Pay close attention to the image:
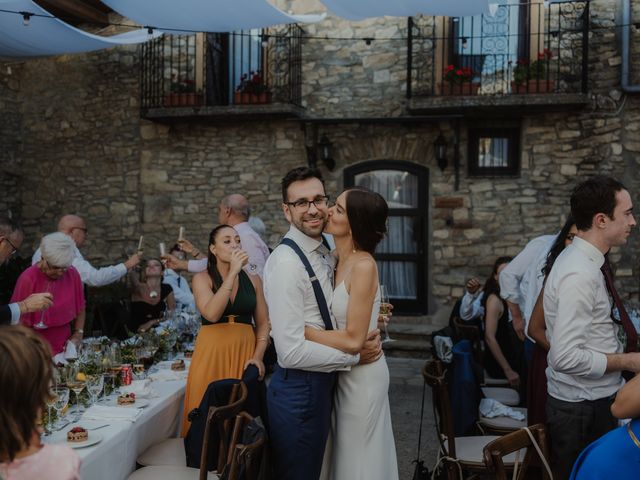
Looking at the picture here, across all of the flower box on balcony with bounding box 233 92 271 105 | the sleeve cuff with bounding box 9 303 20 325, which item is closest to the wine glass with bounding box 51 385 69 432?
the sleeve cuff with bounding box 9 303 20 325

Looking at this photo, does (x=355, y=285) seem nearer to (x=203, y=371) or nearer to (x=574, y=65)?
(x=203, y=371)

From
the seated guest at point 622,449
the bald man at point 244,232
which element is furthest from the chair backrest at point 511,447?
the bald man at point 244,232

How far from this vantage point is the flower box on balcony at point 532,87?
7.87 meters

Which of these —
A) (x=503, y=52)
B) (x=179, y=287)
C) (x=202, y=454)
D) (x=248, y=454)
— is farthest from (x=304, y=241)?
(x=503, y=52)

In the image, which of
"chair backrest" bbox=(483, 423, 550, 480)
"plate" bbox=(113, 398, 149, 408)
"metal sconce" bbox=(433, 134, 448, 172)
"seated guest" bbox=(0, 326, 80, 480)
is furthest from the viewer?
"metal sconce" bbox=(433, 134, 448, 172)

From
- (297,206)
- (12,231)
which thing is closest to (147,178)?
(12,231)

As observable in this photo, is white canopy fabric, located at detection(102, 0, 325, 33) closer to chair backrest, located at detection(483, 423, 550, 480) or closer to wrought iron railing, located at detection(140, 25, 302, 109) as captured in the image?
wrought iron railing, located at detection(140, 25, 302, 109)

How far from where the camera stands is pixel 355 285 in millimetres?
2332

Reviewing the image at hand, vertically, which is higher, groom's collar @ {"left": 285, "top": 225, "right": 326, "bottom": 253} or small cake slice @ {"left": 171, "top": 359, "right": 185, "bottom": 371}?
groom's collar @ {"left": 285, "top": 225, "right": 326, "bottom": 253}

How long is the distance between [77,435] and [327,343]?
1.10m

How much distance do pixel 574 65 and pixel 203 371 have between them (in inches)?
266

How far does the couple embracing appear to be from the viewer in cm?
231

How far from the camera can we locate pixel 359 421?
2426 millimetres

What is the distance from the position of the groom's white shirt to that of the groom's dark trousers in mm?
75
